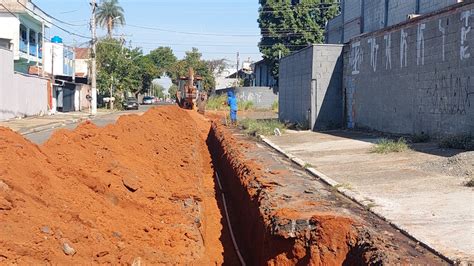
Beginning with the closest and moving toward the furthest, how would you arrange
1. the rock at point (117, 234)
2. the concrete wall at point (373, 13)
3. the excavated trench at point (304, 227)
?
1. the excavated trench at point (304, 227)
2. the rock at point (117, 234)
3. the concrete wall at point (373, 13)

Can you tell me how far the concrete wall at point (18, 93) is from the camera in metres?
28.9

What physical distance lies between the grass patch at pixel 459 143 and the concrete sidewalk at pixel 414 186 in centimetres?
27

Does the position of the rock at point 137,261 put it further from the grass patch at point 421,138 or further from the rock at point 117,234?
the grass patch at point 421,138

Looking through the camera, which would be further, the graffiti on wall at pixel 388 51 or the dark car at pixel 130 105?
the dark car at pixel 130 105

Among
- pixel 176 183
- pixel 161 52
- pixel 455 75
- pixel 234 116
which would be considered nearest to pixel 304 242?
pixel 176 183

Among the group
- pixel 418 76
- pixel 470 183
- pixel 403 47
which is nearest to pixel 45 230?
pixel 470 183

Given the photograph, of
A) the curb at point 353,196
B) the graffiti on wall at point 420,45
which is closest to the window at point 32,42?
the curb at point 353,196

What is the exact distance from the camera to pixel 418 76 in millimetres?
14891

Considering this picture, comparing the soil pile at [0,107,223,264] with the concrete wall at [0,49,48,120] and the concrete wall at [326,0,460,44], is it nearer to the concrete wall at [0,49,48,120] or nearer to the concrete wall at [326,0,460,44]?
the concrete wall at [326,0,460,44]

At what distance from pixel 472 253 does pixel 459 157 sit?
→ 5331 mm

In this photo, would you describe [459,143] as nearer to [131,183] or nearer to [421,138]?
[421,138]

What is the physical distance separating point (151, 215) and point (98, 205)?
1208mm

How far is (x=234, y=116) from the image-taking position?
26391mm

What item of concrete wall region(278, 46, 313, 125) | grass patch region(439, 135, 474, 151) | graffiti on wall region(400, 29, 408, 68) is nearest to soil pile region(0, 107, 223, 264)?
grass patch region(439, 135, 474, 151)
